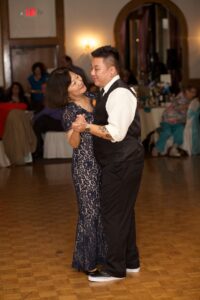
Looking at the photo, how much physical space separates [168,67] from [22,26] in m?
3.32

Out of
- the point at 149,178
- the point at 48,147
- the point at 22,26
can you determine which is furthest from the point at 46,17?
the point at 149,178

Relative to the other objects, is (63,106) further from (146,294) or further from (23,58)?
(23,58)

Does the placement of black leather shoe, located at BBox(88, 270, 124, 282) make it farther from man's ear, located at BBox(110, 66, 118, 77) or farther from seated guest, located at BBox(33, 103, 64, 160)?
seated guest, located at BBox(33, 103, 64, 160)

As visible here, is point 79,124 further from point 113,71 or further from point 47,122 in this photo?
point 47,122

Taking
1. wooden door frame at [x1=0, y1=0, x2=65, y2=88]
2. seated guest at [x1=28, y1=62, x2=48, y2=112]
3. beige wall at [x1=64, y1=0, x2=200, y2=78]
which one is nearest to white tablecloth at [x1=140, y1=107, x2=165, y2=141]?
seated guest at [x1=28, y1=62, x2=48, y2=112]

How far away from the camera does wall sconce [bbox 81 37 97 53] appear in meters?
12.9

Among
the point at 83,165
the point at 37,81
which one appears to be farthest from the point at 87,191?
the point at 37,81

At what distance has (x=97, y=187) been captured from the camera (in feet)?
12.4

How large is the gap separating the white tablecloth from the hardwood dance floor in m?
2.31

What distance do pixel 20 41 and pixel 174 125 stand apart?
4.49m

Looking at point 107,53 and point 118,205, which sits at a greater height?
point 107,53

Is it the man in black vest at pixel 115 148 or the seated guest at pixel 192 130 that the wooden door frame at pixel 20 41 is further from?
the man in black vest at pixel 115 148

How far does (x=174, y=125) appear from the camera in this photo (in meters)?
9.91

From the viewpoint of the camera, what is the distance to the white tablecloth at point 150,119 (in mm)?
10242
